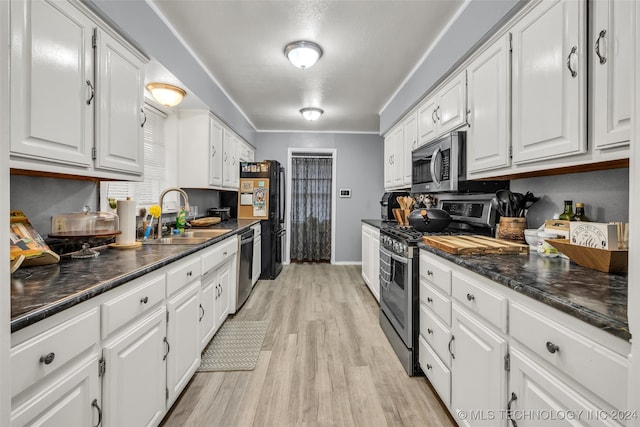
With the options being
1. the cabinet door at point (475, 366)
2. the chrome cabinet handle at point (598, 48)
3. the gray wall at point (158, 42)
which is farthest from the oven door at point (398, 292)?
the gray wall at point (158, 42)

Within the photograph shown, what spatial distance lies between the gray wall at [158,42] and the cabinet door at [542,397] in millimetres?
2443

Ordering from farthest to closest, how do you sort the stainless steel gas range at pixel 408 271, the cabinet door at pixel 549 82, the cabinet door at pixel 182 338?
1. the stainless steel gas range at pixel 408 271
2. the cabinet door at pixel 182 338
3. the cabinet door at pixel 549 82

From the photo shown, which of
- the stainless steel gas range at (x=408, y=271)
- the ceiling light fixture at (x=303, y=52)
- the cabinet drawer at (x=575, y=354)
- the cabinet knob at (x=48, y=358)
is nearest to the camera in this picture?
the cabinet drawer at (x=575, y=354)

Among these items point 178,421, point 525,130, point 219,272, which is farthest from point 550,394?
point 219,272

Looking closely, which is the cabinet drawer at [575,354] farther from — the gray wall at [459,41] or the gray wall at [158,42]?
the gray wall at [158,42]

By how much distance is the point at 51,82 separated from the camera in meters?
1.28

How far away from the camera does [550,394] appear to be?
933mm

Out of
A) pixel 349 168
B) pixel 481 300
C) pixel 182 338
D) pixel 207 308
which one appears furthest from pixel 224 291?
pixel 349 168

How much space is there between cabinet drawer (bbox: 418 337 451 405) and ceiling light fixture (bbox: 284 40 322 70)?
2.40 metres

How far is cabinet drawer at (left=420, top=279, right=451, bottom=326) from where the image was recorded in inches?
64.9

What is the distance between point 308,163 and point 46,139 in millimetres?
4800

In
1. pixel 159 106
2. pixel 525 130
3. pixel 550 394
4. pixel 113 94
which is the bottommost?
pixel 550 394

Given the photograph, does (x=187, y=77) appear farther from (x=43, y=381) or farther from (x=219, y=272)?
(x=43, y=381)

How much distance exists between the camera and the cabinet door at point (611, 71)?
1.06 m
